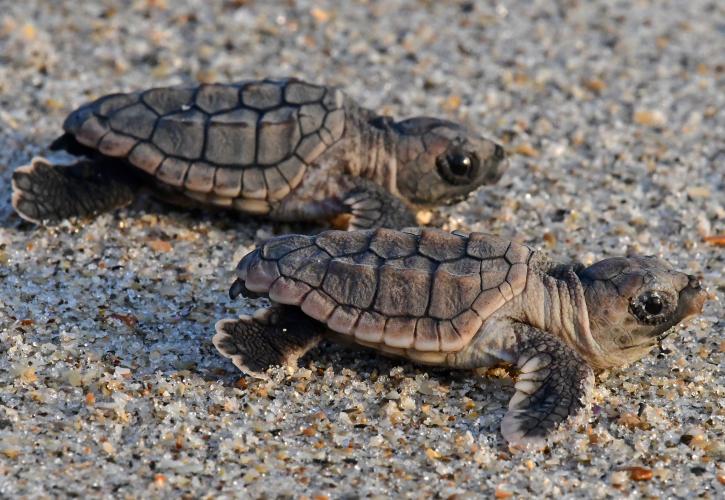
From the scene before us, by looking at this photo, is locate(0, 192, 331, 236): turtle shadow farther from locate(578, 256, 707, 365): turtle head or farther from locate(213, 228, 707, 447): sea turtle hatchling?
locate(578, 256, 707, 365): turtle head

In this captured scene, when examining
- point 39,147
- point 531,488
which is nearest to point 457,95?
point 39,147

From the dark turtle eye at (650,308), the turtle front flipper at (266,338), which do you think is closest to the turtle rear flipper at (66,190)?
the turtle front flipper at (266,338)

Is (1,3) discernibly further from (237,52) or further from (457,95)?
(457,95)

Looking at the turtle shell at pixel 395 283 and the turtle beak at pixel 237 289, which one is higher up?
the turtle shell at pixel 395 283

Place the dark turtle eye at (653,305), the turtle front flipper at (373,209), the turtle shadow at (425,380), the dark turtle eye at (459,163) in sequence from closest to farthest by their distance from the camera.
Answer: the turtle shadow at (425,380) → the dark turtle eye at (653,305) → the turtle front flipper at (373,209) → the dark turtle eye at (459,163)

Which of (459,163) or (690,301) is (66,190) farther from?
(690,301)

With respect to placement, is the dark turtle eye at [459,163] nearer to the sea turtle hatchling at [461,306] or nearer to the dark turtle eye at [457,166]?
the dark turtle eye at [457,166]

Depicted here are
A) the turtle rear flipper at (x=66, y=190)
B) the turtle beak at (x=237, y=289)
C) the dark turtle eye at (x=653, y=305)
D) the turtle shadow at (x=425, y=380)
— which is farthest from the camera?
the turtle rear flipper at (x=66, y=190)

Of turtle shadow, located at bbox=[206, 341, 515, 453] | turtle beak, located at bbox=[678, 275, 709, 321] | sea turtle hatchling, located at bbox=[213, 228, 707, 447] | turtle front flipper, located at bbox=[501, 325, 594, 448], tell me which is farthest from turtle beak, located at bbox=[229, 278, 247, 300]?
turtle beak, located at bbox=[678, 275, 709, 321]
